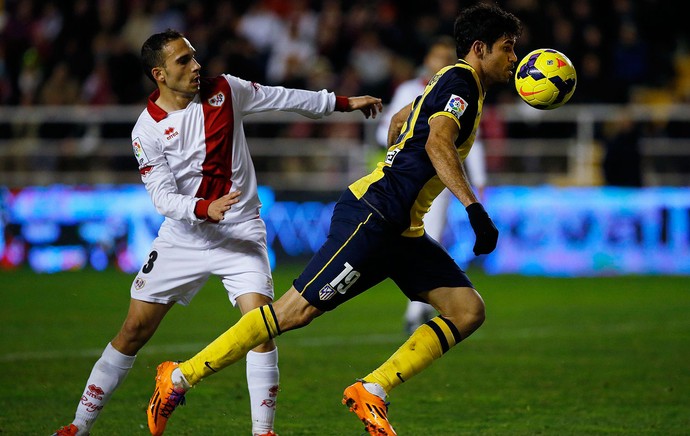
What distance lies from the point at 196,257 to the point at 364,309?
680cm

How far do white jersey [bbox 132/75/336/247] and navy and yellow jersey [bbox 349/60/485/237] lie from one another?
73 centimetres

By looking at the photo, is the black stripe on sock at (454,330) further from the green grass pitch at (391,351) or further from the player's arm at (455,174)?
the green grass pitch at (391,351)

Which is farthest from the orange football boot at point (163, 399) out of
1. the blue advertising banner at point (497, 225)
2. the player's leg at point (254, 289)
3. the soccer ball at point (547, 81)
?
the blue advertising banner at point (497, 225)

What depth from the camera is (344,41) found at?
19.1 metres

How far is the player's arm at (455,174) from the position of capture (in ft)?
18.3

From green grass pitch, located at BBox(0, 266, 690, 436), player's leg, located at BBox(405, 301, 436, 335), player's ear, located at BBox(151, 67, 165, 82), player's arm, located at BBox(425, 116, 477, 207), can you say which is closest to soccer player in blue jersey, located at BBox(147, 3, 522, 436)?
player's arm, located at BBox(425, 116, 477, 207)

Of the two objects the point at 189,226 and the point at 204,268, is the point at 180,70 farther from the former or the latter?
the point at 204,268

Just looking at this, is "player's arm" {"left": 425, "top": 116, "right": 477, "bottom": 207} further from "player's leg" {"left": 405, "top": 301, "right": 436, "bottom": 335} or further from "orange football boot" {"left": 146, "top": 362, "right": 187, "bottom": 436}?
"player's leg" {"left": 405, "top": 301, "right": 436, "bottom": 335}

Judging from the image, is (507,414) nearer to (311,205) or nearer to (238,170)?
(238,170)

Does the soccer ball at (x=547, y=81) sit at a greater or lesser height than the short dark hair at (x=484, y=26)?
lesser

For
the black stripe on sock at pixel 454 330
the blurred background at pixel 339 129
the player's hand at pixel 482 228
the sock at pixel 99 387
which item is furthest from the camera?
the blurred background at pixel 339 129

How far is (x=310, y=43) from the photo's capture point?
19.2 meters

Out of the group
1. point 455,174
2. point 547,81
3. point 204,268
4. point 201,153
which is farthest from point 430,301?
point 201,153

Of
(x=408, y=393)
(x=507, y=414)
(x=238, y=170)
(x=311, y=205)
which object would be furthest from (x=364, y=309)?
(x=238, y=170)
